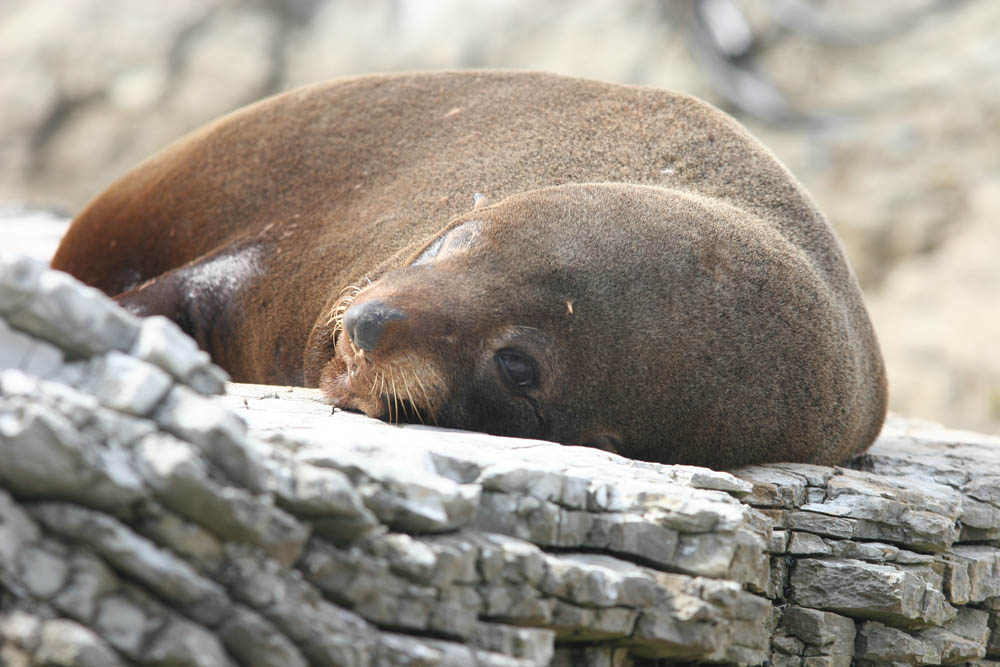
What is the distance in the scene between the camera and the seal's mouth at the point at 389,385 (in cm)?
418

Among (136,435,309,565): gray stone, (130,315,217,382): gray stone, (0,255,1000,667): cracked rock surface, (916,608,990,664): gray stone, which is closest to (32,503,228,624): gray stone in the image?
(0,255,1000,667): cracked rock surface

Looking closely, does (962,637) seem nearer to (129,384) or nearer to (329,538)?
(329,538)

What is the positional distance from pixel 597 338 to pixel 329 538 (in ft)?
5.40

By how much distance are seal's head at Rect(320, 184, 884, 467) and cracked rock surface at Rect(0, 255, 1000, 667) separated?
0.94ft

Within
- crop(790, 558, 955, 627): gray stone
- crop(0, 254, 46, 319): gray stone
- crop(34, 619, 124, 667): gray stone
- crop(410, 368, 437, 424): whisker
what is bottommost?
crop(34, 619, 124, 667): gray stone

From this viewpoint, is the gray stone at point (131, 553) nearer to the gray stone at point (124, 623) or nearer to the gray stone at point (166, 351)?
the gray stone at point (124, 623)

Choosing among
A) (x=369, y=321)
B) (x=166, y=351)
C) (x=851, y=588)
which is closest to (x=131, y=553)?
(x=166, y=351)

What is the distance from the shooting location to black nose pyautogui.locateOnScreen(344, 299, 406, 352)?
4.15 metres

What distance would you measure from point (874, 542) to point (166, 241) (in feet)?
13.1

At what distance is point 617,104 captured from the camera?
5852 mm

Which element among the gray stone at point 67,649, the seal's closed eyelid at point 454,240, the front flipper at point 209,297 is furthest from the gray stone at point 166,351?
the front flipper at point 209,297

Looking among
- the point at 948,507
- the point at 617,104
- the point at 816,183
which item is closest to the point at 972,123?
the point at 816,183

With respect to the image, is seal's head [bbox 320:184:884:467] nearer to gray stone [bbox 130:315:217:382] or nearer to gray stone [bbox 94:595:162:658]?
gray stone [bbox 130:315:217:382]

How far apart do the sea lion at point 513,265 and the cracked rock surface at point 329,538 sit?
34 cm
